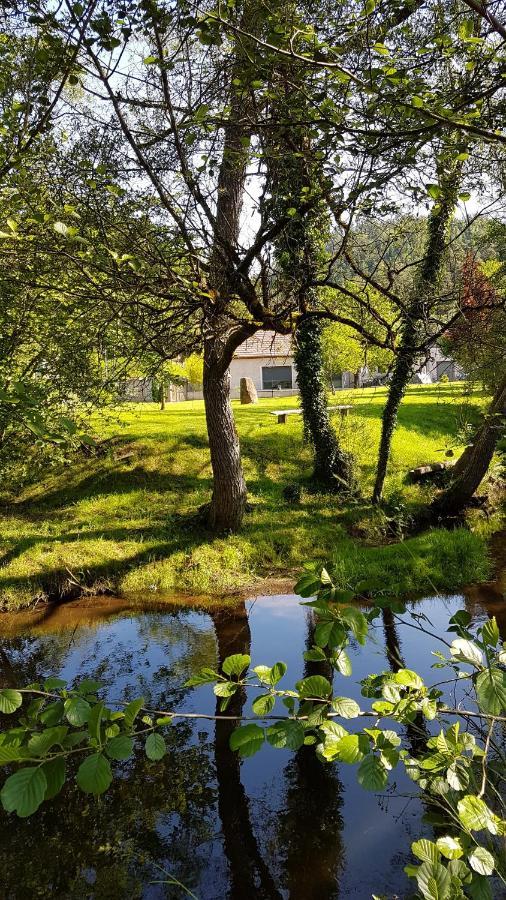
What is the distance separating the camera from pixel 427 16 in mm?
4531

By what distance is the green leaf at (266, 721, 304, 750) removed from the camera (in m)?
1.63

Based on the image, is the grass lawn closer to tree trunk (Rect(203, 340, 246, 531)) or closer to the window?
tree trunk (Rect(203, 340, 246, 531))

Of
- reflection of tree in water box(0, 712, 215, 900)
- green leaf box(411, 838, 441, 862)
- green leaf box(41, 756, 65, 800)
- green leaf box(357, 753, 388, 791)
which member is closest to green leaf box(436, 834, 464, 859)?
green leaf box(411, 838, 441, 862)

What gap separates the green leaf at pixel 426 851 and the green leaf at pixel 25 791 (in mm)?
862

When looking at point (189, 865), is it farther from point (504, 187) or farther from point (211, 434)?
point (211, 434)

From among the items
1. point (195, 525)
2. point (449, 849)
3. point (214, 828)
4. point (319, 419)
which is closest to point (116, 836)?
point (214, 828)

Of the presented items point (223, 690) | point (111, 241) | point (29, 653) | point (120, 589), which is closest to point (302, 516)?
point (120, 589)

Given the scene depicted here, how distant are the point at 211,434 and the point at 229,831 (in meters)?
8.46

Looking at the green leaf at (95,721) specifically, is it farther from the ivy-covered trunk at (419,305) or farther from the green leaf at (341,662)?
the ivy-covered trunk at (419,305)

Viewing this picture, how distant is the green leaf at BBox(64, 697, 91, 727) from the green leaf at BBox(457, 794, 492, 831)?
948 mm

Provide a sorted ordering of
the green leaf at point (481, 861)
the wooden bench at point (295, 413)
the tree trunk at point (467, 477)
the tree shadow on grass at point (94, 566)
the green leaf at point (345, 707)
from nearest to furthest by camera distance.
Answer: the green leaf at point (481, 861)
the green leaf at point (345, 707)
the tree shadow on grass at point (94, 566)
the tree trunk at point (467, 477)
the wooden bench at point (295, 413)

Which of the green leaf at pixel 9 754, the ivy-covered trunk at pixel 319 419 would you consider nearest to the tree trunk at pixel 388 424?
the ivy-covered trunk at pixel 319 419

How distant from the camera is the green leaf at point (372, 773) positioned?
5.18 ft

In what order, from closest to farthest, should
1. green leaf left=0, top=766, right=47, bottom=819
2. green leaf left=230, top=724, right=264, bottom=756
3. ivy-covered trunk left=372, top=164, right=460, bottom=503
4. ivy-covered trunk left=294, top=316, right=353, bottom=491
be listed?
green leaf left=0, top=766, right=47, bottom=819 → green leaf left=230, top=724, right=264, bottom=756 → ivy-covered trunk left=372, top=164, right=460, bottom=503 → ivy-covered trunk left=294, top=316, right=353, bottom=491
